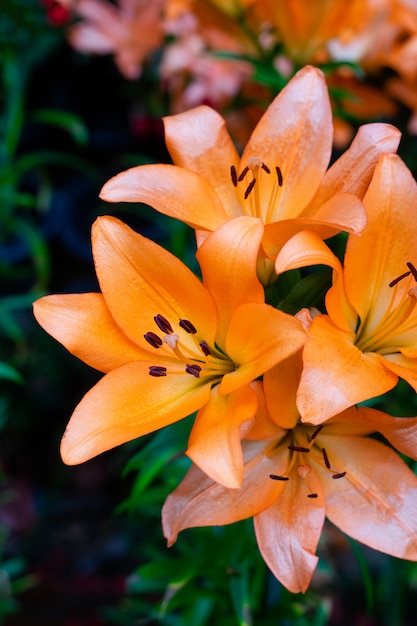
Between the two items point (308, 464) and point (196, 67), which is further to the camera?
point (196, 67)

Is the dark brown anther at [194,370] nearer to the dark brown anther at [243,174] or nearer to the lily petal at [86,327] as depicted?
the lily petal at [86,327]

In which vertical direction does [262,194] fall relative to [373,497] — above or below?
above

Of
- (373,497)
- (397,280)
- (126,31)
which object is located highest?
(126,31)

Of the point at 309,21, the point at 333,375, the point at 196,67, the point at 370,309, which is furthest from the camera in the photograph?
the point at 196,67

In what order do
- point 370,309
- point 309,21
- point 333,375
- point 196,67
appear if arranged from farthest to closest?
point 196,67
point 309,21
point 370,309
point 333,375

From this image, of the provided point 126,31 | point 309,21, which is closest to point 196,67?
point 126,31

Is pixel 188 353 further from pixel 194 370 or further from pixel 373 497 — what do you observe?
pixel 373 497

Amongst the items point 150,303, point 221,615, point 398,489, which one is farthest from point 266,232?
point 221,615
